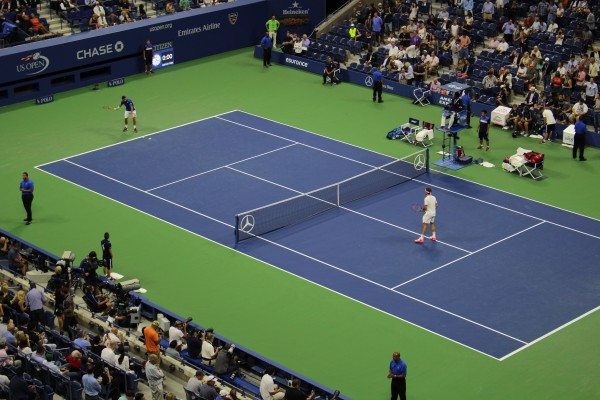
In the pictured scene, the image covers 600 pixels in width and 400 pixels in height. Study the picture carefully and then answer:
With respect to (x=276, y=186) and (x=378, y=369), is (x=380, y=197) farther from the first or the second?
(x=378, y=369)

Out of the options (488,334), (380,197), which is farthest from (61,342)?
(380,197)

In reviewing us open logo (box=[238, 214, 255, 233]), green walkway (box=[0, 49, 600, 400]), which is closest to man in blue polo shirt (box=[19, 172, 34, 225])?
green walkway (box=[0, 49, 600, 400])

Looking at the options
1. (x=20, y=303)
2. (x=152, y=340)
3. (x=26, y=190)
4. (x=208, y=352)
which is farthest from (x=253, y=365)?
(x=26, y=190)

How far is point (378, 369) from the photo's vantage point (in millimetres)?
34375

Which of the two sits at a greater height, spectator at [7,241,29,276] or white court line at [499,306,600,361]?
spectator at [7,241,29,276]

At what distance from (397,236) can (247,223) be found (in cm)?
495

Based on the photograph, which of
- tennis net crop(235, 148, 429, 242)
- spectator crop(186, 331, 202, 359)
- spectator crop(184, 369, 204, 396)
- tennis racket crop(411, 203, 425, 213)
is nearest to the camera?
spectator crop(184, 369, 204, 396)

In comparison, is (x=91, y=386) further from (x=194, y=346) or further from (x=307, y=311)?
(x=307, y=311)

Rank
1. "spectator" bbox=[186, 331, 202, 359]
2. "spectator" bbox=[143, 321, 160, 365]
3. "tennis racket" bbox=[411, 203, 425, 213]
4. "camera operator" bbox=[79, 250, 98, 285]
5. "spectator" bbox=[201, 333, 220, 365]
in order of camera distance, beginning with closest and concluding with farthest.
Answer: "spectator" bbox=[143, 321, 160, 365]
"spectator" bbox=[201, 333, 220, 365]
"spectator" bbox=[186, 331, 202, 359]
"camera operator" bbox=[79, 250, 98, 285]
"tennis racket" bbox=[411, 203, 425, 213]

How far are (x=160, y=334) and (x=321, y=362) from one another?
4475 mm

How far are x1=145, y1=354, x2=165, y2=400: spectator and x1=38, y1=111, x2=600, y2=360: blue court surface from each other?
837 cm

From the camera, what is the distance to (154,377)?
104 feet

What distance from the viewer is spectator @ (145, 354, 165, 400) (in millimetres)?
31516

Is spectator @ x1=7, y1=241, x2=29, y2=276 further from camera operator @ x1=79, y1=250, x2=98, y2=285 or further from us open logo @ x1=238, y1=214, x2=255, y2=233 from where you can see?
us open logo @ x1=238, y1=214, x2=255, y2=233
